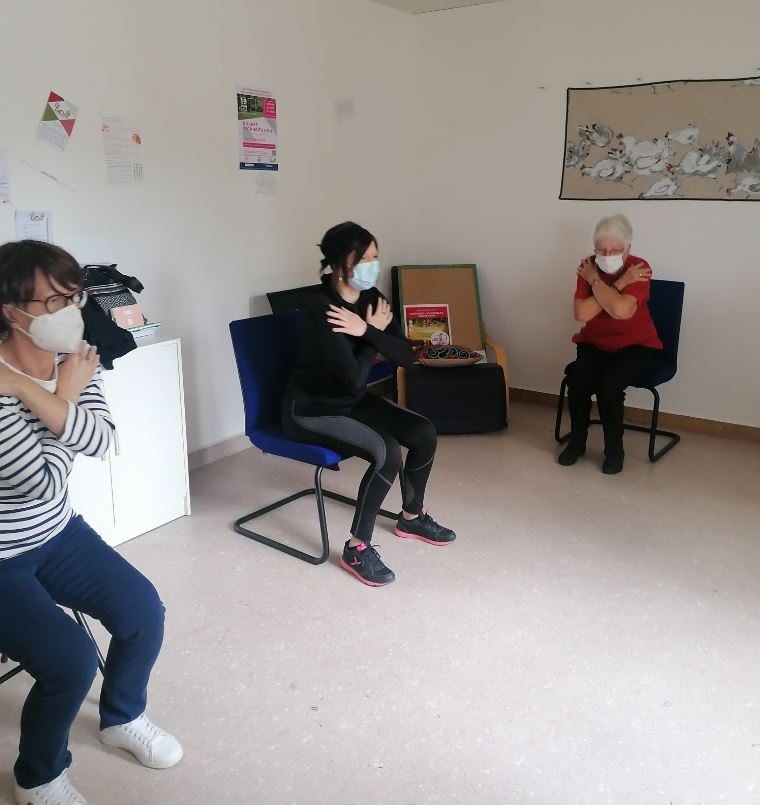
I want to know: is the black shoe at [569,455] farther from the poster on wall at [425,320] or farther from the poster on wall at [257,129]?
the poster on wall at [257,129]

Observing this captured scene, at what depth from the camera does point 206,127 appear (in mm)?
3227

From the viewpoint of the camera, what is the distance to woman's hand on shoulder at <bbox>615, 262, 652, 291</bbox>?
3.44 metres

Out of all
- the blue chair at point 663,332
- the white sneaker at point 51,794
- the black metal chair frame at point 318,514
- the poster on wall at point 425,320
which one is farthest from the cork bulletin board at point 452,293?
the white sneaker at point 51,794

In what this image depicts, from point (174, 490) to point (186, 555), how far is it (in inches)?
13.0

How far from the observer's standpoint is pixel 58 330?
1602 millimetres

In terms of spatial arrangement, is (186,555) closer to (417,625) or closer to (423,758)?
(417,625)

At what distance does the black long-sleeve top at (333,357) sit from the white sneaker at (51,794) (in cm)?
135

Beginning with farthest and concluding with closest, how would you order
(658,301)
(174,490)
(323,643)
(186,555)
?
1. (658,301)
2. (174,490)
3. (186,555)
4. (323,643)

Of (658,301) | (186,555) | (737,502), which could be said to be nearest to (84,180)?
(186,555)

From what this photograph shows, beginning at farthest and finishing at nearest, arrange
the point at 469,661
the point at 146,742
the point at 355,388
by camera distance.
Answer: the point at 355,388
the point at 469,661
the point at 146,742

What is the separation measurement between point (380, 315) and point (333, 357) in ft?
0.83

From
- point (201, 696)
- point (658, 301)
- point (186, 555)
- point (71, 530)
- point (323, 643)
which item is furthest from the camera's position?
point (658, 301)

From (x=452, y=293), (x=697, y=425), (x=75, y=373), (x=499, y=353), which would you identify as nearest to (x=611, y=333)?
(x=499, y=353)

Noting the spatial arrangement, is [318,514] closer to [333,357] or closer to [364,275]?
[333,357]
